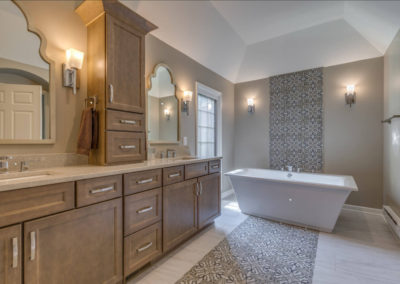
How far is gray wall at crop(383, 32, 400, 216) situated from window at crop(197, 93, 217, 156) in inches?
104

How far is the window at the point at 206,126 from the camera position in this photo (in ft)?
11.6

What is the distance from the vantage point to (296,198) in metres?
2.61

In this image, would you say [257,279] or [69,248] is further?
[257,279]

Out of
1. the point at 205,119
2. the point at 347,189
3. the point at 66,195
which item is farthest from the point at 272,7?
the point at 66,195

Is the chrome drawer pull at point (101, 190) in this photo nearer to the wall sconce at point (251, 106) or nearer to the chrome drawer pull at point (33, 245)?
the chrome drawer pull at point (33, 245)

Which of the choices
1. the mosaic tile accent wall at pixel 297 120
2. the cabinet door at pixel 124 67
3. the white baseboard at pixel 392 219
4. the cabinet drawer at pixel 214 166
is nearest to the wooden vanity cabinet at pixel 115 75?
the cabinet door at pixel 124 67

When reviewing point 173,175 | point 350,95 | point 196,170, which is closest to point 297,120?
point 350,95

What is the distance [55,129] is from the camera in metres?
1.68

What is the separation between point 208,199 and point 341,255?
1.48 metres

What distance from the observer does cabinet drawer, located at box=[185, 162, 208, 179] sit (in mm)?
2176

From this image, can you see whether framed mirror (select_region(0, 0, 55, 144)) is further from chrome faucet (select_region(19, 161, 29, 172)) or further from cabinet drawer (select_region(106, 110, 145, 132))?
cabinet drawer (select_region(106, 110, 145, 132))

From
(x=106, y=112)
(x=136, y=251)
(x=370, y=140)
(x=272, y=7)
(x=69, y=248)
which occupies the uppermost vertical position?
(x=272, y=7)

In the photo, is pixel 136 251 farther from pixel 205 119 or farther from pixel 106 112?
pixel 205 119

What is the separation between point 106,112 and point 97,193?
2.44 ft
